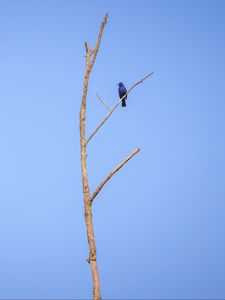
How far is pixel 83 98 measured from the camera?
5668 mm

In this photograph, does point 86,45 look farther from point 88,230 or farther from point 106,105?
point 88,230

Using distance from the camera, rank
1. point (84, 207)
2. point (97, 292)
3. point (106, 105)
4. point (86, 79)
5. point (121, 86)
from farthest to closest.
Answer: point (121, 86) < point (106, 105) < point (86, 79) < point (84, 207) < point (97, 292)

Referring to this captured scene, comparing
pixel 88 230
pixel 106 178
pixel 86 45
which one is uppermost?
pixel 86 45

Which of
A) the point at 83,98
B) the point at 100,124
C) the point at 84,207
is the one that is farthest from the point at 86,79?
the point at 84,207

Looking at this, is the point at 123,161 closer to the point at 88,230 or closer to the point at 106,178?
the point at 106,178

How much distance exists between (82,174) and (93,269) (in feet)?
4.12

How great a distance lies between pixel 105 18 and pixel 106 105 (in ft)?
4.46

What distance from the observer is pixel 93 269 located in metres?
5.16

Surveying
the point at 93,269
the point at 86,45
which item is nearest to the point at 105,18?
the point at 86,45

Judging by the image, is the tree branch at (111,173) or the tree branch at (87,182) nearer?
the tree branch at (87,182)

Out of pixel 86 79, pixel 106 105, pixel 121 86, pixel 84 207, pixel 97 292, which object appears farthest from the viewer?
pixel 121 86

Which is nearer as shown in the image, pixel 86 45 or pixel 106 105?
pixel 86 45

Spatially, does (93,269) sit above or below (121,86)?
below

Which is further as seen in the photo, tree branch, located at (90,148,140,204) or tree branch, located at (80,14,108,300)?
tree branch, located at (90,148,140,204)
